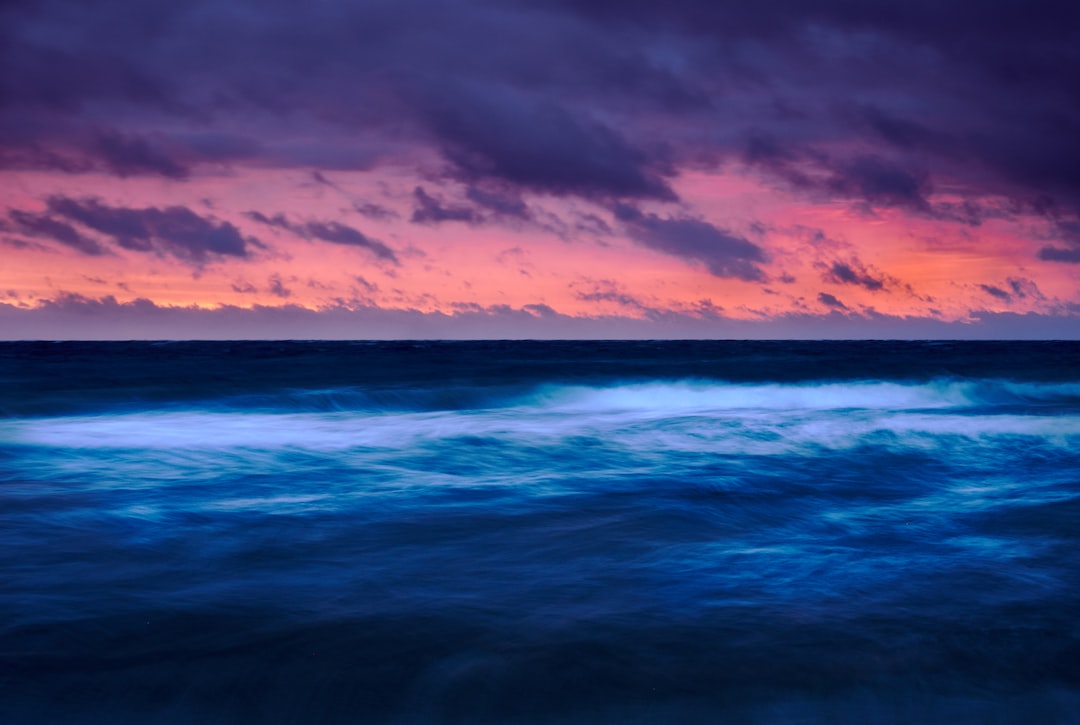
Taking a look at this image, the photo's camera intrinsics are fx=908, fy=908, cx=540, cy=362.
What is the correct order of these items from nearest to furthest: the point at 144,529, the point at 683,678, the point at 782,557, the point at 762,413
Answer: the point at 683,678 < the point at 782,557 < the point at 144,529 < the point at 762,413

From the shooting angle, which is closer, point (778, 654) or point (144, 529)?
point (778, 654)

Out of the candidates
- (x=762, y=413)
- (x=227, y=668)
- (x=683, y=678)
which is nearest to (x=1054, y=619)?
(x=683, y=678)

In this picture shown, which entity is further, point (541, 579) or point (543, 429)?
point (543, 429)

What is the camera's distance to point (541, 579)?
480 centimetres

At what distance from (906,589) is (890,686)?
126 cm

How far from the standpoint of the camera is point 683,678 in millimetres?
3443

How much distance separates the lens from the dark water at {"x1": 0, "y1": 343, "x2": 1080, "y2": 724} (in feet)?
10.9

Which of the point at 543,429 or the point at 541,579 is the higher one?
the point at 543,429

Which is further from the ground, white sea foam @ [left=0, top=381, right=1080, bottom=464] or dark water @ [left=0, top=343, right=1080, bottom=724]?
white sea foam @ [left=0, top=381, right=1080, bottom=464]

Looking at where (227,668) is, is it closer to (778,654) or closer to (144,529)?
(778,654)

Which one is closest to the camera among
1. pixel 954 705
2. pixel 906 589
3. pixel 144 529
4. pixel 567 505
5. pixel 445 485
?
pixel 954 705

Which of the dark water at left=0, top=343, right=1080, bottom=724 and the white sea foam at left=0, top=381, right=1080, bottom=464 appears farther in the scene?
the white sea foam at left=0, top=381, right=1080, bottom=464

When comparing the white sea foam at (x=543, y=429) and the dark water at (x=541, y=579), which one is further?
the white sea foam at (x=543, y=429)

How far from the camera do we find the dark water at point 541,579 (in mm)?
3328
